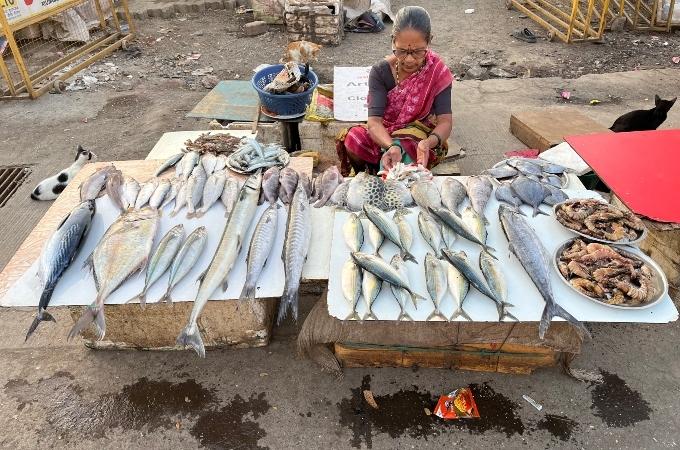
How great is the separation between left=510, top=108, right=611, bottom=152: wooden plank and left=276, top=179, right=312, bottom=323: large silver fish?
323 cm

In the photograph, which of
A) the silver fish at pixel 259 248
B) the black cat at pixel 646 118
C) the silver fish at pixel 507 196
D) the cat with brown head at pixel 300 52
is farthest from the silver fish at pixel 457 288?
the cat with brown head at pixel 300 52

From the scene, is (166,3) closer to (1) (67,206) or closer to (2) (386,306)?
(1) (67,206)

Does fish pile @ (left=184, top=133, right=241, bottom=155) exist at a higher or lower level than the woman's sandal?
higher

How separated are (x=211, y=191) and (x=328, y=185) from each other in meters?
0.81

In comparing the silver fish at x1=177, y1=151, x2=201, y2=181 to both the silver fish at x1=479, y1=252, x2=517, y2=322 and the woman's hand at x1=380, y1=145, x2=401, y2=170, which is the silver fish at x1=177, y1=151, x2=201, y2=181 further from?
the silver fish at x1=479, y1=252, x2=517, y2=322

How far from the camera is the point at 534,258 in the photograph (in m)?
2.45

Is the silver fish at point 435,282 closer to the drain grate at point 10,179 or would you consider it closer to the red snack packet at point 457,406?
the red snack packet at point 457,406

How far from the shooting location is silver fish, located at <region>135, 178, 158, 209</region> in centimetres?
311

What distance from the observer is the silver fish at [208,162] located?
3.54 metres

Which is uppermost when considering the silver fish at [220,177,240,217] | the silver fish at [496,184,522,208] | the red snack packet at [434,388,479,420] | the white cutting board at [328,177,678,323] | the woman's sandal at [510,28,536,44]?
the silver fish at [220,177,240,217]

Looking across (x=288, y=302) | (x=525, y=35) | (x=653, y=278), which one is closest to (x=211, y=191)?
(x=288, y=302)

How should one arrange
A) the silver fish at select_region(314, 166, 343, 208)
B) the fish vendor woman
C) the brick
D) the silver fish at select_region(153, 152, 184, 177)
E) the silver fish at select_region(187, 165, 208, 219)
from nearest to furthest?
the silver fish at select_region(187, 165, 208, 219) → the silver fish at select_region(314, 166, 343, 208) → the silver fish at select_region(153, 152, 184, 177) → the fish vendor woman → the brick

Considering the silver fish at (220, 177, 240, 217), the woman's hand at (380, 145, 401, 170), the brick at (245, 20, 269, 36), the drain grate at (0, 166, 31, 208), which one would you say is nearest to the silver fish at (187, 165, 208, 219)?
the silver fish at (220, 177, 240, 217)

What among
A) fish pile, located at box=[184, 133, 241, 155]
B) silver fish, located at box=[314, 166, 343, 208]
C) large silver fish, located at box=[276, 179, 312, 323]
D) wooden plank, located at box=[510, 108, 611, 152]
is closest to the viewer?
large silver fish, located at box=[276, 179, 312, 323]
